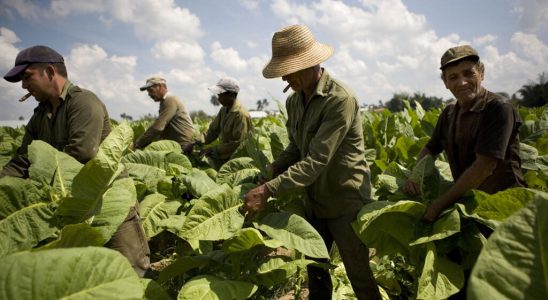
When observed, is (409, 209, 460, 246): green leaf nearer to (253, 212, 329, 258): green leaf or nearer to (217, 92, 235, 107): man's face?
(253, 212, 329, 258): green leaf

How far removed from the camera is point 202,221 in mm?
2074

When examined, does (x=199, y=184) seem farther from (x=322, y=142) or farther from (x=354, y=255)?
(x=354, y=255)

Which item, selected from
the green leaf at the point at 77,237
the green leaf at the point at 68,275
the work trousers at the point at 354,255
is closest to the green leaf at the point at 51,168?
the green leaf at the point at 77,237

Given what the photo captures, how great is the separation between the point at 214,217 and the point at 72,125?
3.67 ft

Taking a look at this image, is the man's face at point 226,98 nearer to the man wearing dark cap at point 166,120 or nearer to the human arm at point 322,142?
the man wearing dark cap at point 166,120

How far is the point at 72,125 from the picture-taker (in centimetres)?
237

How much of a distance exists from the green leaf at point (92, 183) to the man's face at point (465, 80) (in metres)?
1.92

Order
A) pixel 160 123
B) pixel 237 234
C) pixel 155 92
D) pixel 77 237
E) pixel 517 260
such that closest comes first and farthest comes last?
pixel 517 260
pixel 77 237
pixel 237 234
pixel 160 123
pixel 155 92

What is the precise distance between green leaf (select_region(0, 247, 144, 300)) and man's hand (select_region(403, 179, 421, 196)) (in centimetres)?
184

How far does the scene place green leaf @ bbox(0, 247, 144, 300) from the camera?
93cm

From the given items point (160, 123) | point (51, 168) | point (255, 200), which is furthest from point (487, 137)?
point (160, 123)

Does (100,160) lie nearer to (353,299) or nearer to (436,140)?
(436,140)

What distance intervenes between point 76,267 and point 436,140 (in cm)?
240

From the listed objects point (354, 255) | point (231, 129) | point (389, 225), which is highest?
point (231, 129)
